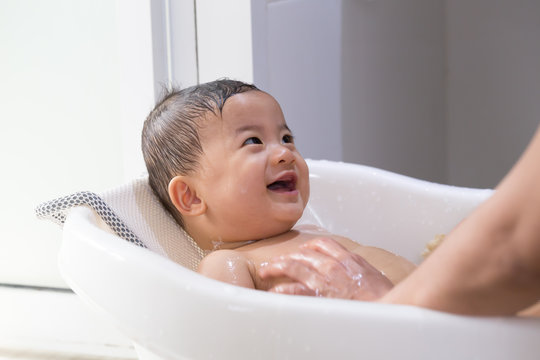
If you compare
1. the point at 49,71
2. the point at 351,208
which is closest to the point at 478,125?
the point at 351,208

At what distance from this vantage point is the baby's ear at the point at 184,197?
3.23 feet

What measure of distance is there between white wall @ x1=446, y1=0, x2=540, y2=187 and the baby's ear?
166 cm

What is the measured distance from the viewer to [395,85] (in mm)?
2072

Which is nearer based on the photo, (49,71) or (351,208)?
(351,208)

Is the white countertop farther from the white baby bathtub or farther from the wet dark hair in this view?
the white baby bathtub

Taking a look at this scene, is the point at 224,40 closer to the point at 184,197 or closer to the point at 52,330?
the point at 184,197

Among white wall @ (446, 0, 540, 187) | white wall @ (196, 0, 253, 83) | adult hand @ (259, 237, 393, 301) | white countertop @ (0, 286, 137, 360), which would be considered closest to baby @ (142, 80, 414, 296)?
adult hand @ (259, 237, 393, 301)

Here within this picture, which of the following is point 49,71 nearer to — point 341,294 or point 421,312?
point 341,294

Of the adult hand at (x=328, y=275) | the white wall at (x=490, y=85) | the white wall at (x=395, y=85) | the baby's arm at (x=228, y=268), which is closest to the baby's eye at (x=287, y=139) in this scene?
the baby's arm at (x=228, y=268)

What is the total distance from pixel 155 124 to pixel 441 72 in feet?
5.40

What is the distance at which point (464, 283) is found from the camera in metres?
0.42

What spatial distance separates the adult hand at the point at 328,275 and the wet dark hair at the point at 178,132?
33cm

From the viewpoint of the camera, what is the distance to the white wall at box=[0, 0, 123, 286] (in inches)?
65.1

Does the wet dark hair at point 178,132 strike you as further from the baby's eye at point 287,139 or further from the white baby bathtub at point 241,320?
the white baby bathtub at point 241,320
